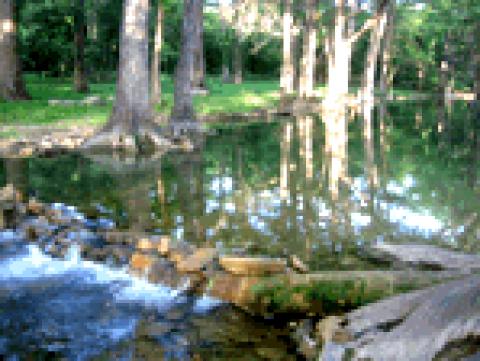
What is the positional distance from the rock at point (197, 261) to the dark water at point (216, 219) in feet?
1.16

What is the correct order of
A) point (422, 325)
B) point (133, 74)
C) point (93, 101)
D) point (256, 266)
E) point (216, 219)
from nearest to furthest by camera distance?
1. point (422, 325)
2. point (256, 266)
3. point (216, 219)
4. point (133, 74)
5. point (93, 101)

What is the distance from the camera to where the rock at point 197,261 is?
743 cm

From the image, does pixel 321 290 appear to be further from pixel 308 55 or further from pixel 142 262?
pixel 308 55

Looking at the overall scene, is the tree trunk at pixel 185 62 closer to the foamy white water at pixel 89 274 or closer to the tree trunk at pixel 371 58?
the foamy white water at pixel 89 274

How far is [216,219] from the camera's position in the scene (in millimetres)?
10555

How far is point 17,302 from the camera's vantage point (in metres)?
6.98

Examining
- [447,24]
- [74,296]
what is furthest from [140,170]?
[447,24]

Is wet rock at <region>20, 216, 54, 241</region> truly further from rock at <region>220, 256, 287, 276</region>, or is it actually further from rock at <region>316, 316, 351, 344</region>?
rock at <region>316, 316, 351, 344</region>

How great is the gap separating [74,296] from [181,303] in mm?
1210

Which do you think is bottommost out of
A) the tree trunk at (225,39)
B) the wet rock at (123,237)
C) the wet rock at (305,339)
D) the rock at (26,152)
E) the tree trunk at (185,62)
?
the wet rock at (305,339)

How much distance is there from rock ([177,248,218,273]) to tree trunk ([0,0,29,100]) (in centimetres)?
A: 1944

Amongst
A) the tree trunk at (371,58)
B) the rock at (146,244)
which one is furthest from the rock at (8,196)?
the tree trunk at (371,58)

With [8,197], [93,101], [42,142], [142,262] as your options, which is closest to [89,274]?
[142,262]

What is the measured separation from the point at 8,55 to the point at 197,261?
2009 cm
